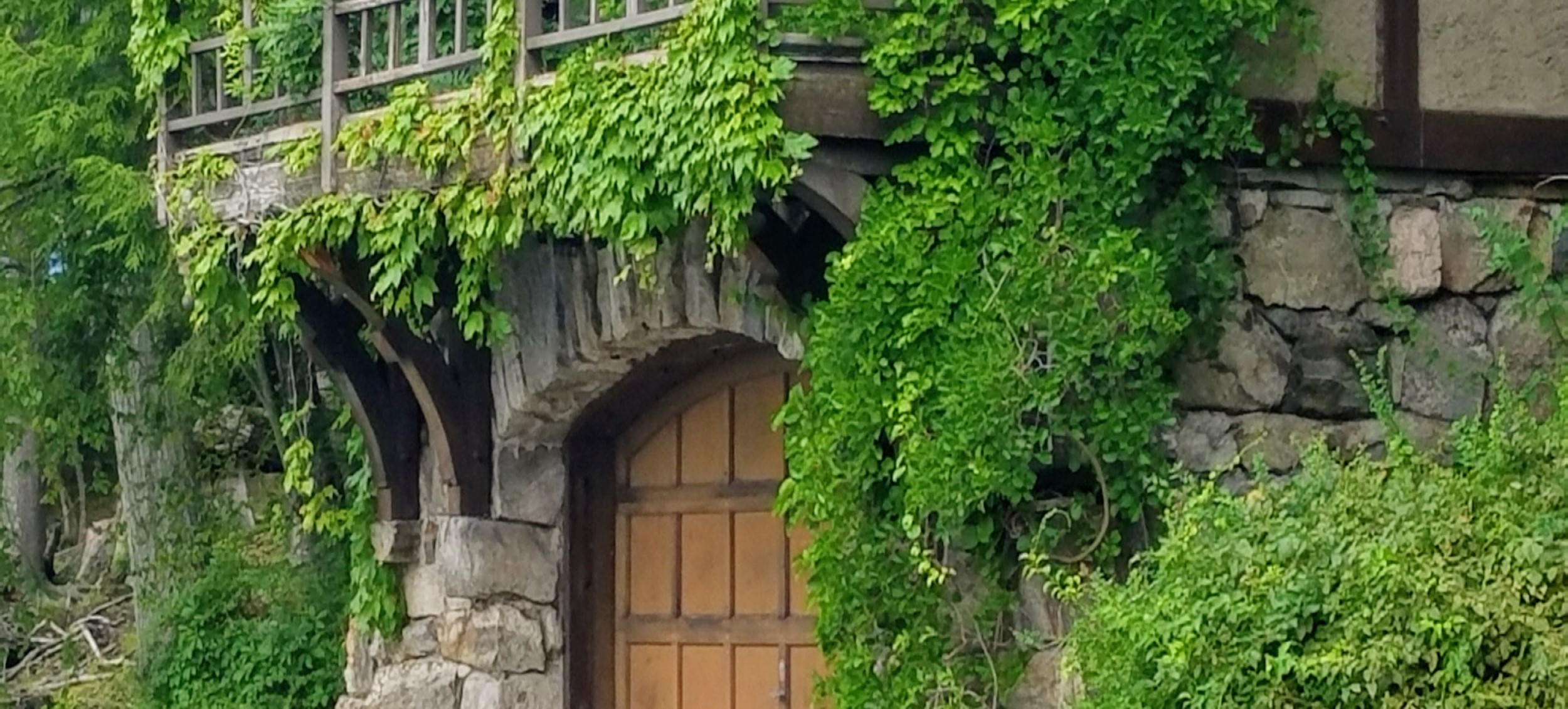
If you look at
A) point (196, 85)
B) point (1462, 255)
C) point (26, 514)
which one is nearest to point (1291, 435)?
point (1462, 255)

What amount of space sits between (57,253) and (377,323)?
3.85m

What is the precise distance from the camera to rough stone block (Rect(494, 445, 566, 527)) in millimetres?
8492

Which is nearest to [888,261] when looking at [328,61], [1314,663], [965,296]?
[965,296]

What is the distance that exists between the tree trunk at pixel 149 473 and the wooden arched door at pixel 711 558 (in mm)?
3715

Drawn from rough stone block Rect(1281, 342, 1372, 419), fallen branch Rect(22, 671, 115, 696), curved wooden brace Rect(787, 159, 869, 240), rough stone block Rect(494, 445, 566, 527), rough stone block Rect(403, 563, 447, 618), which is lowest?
fallen branch Rect(22, 671, 115, 696)

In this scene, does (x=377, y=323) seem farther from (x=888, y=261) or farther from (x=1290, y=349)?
(x=1290, y=349)

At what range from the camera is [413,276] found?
24.5 ft

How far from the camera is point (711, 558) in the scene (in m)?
8.33

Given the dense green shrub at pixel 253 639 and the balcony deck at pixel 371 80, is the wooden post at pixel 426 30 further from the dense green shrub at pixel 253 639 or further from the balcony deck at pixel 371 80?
the dense green shrub at pixel 253 639

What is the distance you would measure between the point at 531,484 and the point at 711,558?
2.40 ft

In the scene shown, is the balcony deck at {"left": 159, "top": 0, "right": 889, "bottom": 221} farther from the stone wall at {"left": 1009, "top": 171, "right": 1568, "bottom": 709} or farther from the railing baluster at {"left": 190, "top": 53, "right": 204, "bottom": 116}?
the stone wall at {"left": 1009, "top": 171, "right": 1568, "bottom": 709}

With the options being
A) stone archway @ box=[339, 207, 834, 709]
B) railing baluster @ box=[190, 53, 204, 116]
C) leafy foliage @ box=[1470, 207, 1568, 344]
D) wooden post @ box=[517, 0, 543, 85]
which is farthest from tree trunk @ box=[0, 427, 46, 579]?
leafy foliage @ box=[1470, 207, 1568, 344]

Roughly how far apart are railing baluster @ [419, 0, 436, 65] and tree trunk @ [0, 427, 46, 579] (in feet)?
28.0

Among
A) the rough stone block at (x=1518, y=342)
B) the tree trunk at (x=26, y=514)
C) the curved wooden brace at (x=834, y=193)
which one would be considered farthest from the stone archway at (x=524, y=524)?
the tree trunk at (x=26, y=514)
